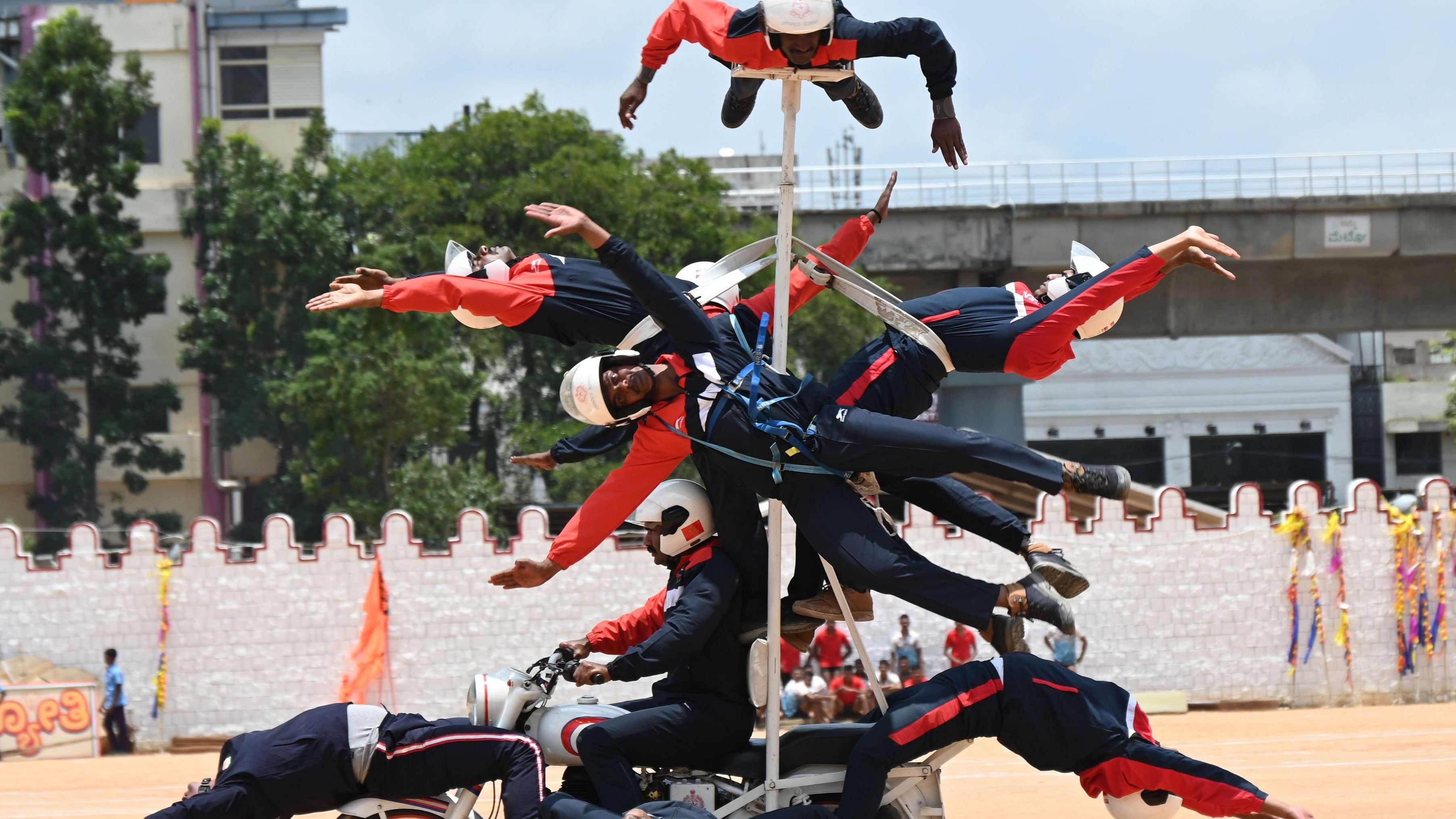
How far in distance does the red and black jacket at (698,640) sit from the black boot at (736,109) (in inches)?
74.2

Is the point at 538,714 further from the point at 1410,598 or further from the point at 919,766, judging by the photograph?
the point at 1410,598

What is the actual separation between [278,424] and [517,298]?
25495 millimetres

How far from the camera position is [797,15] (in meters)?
6.50

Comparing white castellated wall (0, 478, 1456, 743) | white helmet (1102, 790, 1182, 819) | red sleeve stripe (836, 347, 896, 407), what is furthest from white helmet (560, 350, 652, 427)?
white castellated wall (0, 478, 1456, 743)

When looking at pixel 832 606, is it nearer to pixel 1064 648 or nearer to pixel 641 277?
pixel 641 277

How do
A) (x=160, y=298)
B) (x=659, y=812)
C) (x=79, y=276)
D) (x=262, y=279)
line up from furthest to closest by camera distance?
(x=160, y=298), (x=79, y=276), (x=262, y=279), (x=659, y=812)

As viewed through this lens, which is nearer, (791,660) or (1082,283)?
(1082,283)

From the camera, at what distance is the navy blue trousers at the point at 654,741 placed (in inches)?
264

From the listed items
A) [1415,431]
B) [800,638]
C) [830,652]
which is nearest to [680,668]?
[800,638]

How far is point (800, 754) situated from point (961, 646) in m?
12.2

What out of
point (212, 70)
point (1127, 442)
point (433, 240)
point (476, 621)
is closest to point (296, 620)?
point (476, 621)

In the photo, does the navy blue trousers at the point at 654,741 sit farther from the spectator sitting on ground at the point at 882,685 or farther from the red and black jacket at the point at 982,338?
the spectator sitting on ground at the point at 882,685

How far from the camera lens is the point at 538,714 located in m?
7.11

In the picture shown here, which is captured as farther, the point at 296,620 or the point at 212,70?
the point at 212,70
